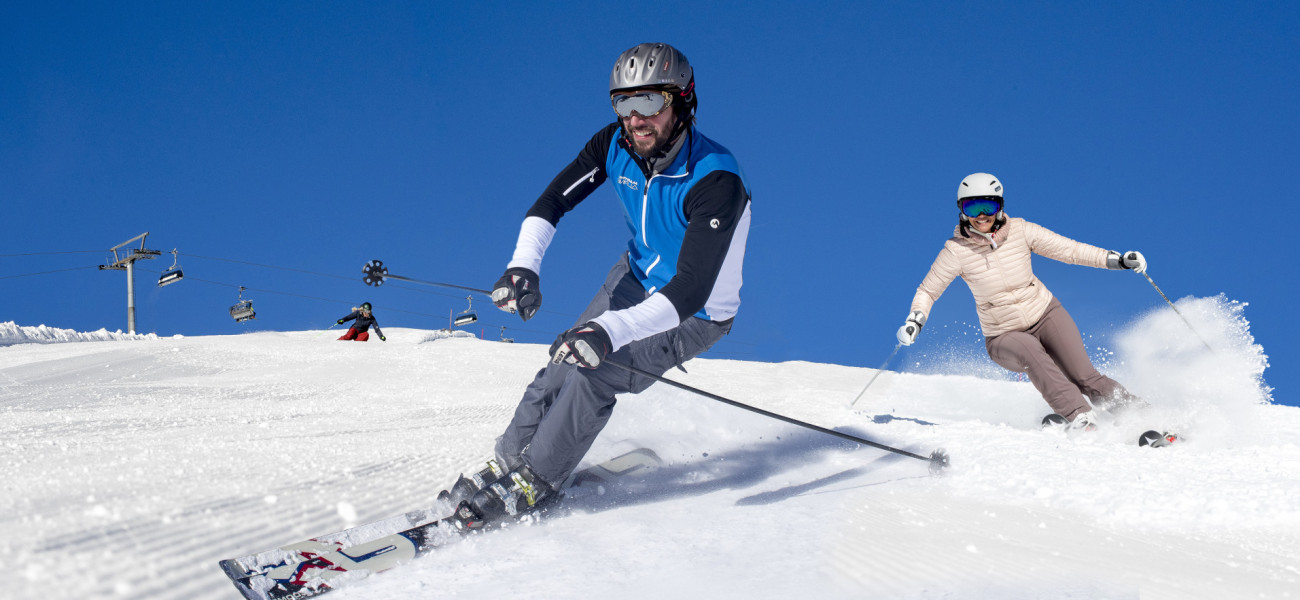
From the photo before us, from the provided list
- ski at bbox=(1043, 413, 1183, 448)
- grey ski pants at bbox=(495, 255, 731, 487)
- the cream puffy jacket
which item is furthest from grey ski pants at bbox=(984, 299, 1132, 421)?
grey ski pants at bbox=(495, 255, 731, 487)

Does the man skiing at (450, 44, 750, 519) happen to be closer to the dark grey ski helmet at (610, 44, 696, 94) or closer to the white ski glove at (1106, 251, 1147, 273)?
the dark grey ski helmet at (610, 44, 696, 94)

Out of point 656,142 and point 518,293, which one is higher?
point 656,142

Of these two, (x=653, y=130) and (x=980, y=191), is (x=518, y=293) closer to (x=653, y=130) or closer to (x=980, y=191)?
(x=653, y=130)

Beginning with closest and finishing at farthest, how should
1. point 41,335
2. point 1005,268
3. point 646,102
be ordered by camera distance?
point 646,102
point 1005,268
point 41,335

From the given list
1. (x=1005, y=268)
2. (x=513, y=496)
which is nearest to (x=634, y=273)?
(x=513, y=496)

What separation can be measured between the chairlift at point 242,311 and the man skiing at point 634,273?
26.5 meters

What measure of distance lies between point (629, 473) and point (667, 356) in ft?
2.44

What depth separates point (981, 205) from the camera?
5699 mm

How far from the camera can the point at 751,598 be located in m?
1.98

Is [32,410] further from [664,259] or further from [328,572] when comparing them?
[664,259]

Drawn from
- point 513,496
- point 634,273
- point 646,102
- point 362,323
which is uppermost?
point 362,323

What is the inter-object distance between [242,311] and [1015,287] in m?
27.0

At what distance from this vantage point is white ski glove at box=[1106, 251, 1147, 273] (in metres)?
5.87

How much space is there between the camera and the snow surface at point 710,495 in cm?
217
